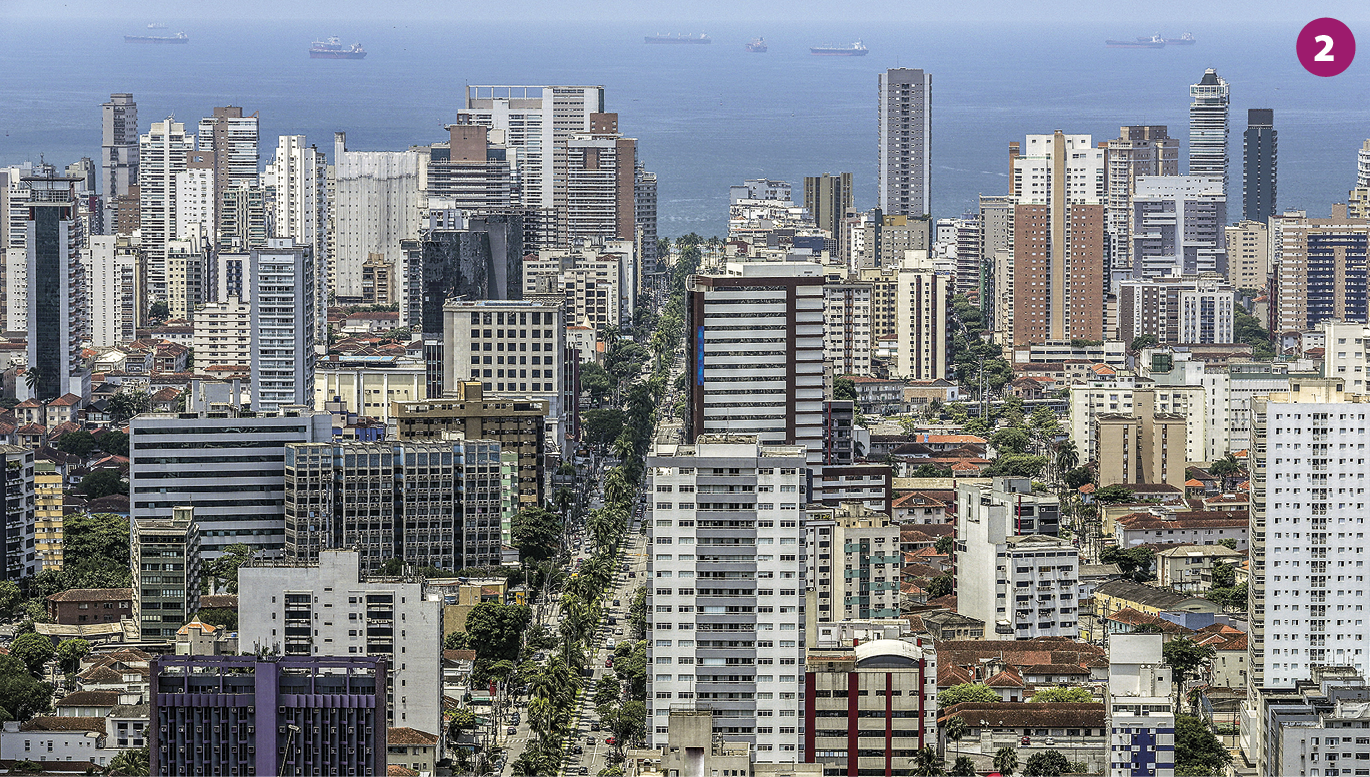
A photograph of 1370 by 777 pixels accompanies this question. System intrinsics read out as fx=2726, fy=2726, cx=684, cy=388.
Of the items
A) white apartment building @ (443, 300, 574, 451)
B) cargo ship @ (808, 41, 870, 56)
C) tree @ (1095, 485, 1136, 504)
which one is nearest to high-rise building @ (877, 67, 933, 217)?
white apartment building @ (443, 300, 574, 451)

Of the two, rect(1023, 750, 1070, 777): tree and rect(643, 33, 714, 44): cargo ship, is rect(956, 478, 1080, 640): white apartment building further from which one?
rect(643, 33, 714, 44): cargo ship

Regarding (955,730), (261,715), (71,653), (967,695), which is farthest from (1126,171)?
(261,715)

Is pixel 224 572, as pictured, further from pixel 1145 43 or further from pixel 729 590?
pixel 1145 43

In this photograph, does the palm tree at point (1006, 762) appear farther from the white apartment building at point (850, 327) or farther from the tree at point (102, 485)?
the white apartment building at point (850, 327)

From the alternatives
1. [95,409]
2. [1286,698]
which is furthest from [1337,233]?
[1286,698]

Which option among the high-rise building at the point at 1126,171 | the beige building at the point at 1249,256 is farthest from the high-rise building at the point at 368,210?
the beige building at the point at 1249,256
